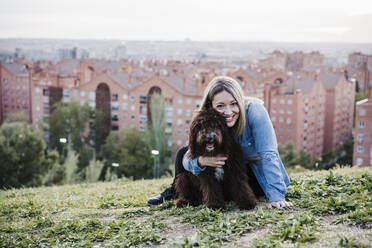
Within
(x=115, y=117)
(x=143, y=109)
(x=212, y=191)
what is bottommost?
(x=115, y=117)

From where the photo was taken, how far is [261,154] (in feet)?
14.6

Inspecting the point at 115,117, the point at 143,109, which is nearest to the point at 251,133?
the point at 143,109

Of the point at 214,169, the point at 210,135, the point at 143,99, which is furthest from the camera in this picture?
the point at 143,99

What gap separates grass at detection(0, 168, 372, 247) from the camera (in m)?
3.51

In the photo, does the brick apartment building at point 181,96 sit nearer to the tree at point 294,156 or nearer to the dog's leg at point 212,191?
the tree at point 294,156

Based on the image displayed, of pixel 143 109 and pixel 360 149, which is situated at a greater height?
pixel 143 109

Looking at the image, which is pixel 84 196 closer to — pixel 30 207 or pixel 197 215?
pixel 30 207

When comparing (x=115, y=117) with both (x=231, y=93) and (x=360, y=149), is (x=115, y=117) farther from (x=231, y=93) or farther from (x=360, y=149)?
(x=231, y=93)

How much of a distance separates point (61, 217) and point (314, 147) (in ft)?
143

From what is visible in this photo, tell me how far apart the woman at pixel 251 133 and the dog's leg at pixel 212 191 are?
0.41 feet

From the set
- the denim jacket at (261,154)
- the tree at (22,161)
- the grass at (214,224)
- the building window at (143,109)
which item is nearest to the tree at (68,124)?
the building window at (143,109)

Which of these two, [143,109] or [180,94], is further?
[143,109]

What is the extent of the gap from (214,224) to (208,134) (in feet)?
2.88

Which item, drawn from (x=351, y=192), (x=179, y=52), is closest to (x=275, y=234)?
(x=351, y=192)
